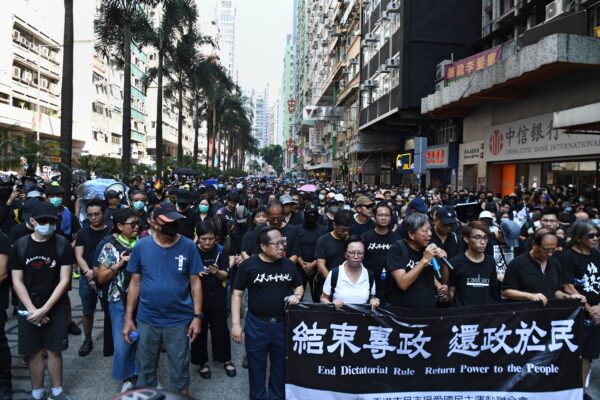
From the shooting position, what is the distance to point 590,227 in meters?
4.91

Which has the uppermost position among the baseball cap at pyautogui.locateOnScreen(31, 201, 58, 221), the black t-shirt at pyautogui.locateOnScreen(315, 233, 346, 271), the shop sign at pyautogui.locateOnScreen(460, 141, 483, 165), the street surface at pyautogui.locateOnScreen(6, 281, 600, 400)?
the shop sign at pyautogui.locateOnScreen(460, 141, 483, 165)

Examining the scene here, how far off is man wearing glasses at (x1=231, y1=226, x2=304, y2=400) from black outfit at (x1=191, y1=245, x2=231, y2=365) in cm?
127

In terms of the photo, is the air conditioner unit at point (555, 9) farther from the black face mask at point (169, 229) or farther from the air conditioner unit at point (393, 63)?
the black face mask at point (169, 229)

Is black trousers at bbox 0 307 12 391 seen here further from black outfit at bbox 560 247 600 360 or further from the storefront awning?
the storefront awning

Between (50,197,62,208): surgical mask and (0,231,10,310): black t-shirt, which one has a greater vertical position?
(50,197,62,208): surgical mask

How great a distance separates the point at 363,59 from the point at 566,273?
36.1 m

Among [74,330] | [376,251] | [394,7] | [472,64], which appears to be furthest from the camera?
[394,7]

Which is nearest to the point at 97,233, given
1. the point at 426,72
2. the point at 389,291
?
the point at 389,291

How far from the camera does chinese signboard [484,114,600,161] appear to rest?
17.0 m

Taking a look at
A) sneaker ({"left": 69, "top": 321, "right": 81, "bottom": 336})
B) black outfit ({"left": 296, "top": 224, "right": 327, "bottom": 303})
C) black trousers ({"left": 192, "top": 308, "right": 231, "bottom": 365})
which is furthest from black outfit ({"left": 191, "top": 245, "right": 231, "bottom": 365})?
sneaker ({"left": 69, "top": 321, "right": 81, "bottom": 336})

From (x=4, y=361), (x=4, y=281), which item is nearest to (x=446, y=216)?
(x=4, y=281)

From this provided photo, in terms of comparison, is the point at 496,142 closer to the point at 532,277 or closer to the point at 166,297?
the point at 532,277

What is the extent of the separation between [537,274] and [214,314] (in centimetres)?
336

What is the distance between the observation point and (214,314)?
5.69m
